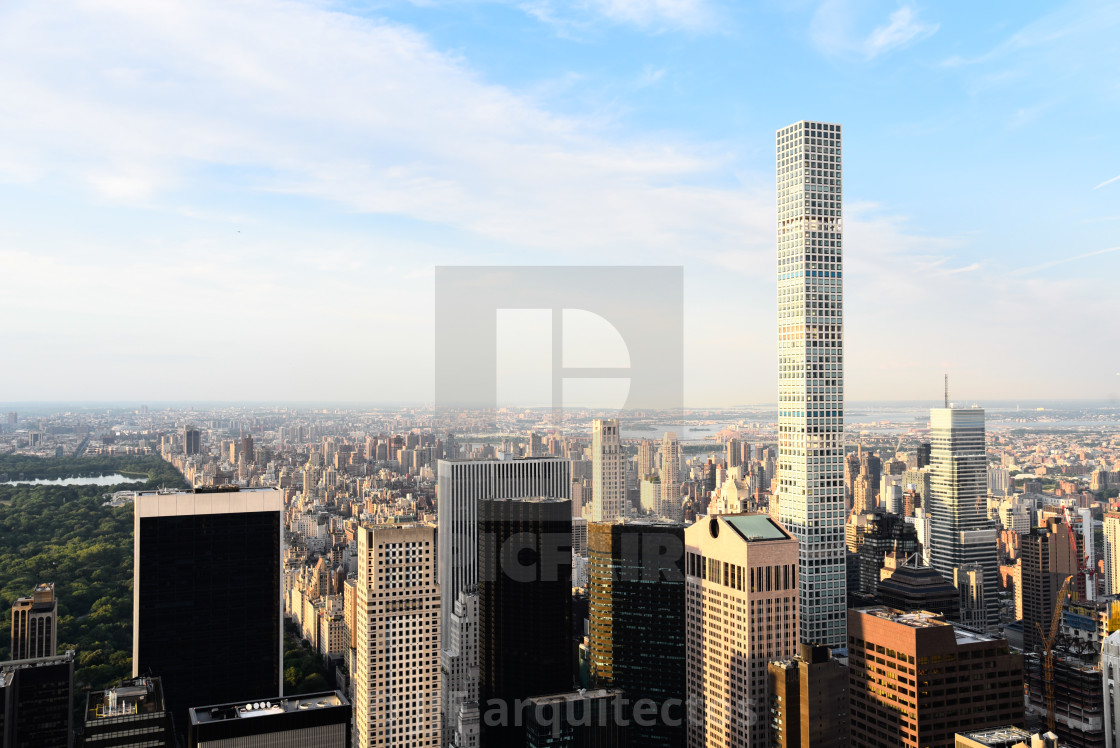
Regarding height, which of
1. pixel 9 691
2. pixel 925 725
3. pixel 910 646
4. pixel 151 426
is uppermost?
pixel 151 426

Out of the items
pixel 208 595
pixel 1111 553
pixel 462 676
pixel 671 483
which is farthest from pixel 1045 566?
pixel 208 595

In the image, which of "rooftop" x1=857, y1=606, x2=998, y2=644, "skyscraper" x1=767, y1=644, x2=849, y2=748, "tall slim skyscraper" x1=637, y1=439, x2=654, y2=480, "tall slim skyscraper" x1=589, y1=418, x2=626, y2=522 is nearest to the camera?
"rooftop" x1=857, y1=606, x2=998, y2=644

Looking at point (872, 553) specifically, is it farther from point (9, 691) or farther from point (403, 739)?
point (9, 691)

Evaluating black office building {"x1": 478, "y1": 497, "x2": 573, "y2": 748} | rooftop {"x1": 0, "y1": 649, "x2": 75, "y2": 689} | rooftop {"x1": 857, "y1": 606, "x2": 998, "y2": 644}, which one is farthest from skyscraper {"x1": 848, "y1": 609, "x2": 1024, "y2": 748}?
rooftop {"x1": 0, "y1": 649, "x2": 75, "y2": 689}

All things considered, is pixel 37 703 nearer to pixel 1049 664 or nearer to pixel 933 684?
pixel 933 684

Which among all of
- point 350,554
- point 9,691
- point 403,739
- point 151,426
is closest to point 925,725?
point 403,739

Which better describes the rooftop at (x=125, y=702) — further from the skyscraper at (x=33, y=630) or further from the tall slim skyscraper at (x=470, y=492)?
the tall slim skyscraper at (x=470, y=492)

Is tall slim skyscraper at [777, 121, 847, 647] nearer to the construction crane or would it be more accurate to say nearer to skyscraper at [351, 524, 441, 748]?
the construction crane
